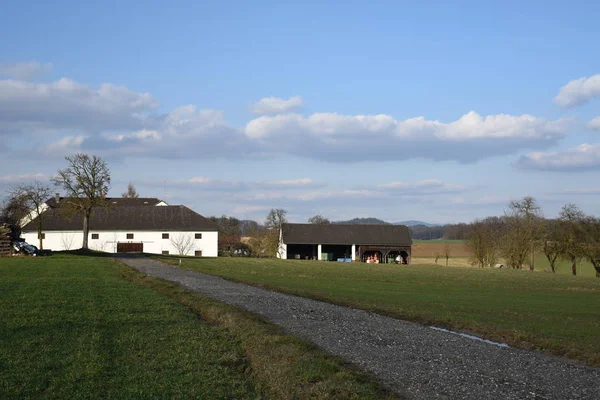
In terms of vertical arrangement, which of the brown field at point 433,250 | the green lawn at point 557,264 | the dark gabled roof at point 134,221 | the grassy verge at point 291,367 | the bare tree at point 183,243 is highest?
the dark gabled roof at point 134,221

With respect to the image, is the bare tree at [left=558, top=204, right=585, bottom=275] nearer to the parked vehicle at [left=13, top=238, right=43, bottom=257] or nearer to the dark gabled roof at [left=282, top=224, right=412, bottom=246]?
the dark gabled roof at [left=282, top=224, right=412, bottom=246]

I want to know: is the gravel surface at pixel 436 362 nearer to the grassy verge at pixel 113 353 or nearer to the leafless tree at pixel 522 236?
the grassy verge at pixel 113 353

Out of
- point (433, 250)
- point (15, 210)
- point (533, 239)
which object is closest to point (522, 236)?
point (533, 239)

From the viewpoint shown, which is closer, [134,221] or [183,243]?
[183,243]

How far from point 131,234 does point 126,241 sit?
1.23 meters

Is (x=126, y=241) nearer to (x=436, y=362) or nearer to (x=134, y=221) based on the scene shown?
(x=134, y=221)

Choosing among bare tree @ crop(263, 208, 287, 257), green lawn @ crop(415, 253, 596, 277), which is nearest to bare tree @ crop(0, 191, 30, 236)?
bare tree @ crop(263, 208, 287, 257)

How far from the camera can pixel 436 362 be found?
13289mm

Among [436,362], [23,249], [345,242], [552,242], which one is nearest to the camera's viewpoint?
[436,362]

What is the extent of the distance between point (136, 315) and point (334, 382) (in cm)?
967

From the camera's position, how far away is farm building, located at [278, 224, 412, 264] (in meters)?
97.8

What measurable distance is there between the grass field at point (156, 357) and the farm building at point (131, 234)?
7116cm

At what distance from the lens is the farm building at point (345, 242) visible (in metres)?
97.8

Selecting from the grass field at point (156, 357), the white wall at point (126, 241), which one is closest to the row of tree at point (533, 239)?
the white wall at point (126, 241)
